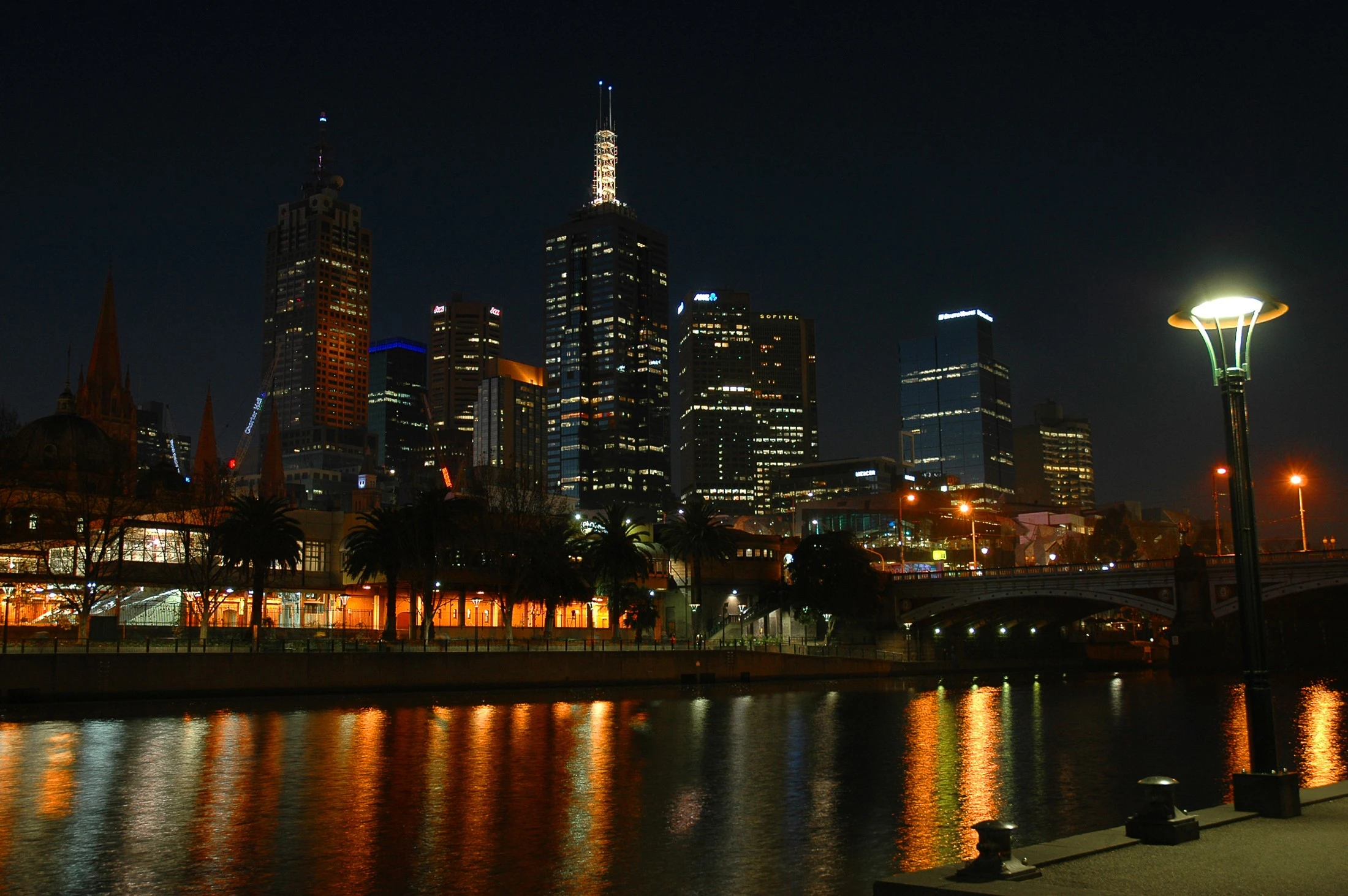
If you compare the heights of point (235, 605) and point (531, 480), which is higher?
point (531, 480)

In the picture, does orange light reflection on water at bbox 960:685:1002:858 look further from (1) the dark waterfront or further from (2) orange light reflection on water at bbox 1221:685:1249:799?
(2) orange light reflection on water at bbox 1221:685:1249:799

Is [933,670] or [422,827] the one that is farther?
[933,670]

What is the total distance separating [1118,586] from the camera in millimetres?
105250

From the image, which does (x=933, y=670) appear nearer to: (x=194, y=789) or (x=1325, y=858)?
(x=194, y=789)

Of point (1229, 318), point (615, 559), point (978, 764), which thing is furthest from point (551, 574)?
point (1229, 318)

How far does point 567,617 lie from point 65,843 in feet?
319

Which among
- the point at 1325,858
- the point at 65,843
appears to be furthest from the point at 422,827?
the point at 1325,858

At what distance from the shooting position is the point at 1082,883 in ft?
47.3

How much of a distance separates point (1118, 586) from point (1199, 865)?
9551 cm

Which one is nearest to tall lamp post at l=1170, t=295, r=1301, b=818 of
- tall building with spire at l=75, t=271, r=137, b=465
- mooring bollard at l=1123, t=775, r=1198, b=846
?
mooring bollard at l=1123, t=775, r=1198, b=846

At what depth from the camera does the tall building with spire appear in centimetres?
15838

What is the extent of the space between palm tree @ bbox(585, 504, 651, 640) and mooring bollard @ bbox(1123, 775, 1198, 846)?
3175 inches

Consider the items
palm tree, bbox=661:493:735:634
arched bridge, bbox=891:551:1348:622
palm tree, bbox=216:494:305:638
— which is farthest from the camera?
palm tree, bbox=661:493:735:634

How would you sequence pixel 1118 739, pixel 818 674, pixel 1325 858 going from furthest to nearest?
pixel 818 674, pixel 1118 739, pixel 1325 858
